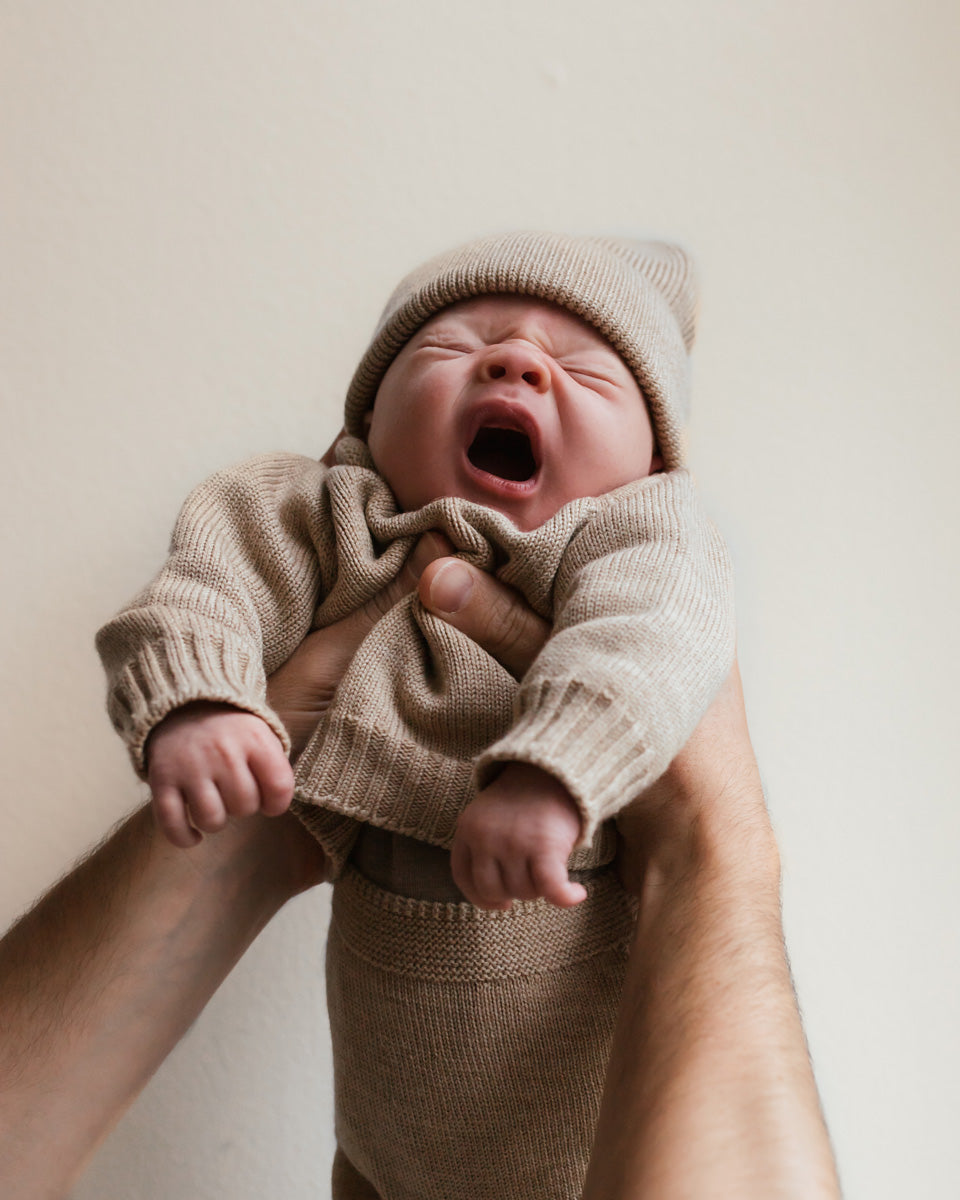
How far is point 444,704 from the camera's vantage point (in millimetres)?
781

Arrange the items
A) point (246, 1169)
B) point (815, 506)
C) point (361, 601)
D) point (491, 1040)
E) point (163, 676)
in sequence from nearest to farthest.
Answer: point (163, 676) < point (491, 1040) < point (361, 601) < point (246, 1169) < point (815, 506)

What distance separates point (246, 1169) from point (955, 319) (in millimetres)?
1513

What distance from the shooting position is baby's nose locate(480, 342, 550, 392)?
34.5 inches

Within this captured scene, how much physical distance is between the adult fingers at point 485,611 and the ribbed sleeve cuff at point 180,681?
0.17 m

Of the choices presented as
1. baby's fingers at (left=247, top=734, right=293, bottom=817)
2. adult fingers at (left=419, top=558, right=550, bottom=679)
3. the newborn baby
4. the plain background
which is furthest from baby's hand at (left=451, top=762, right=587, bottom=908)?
the plain background

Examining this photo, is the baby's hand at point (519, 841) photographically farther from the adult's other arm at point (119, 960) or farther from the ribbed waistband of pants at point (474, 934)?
the adult's other arm at point (119, 960)

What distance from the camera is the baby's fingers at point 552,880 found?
566 mm

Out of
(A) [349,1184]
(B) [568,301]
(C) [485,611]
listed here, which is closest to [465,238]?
(B) [568,301]

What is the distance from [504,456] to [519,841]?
0.46m

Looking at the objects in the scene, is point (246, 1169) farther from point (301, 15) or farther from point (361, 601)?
point (301, 15)

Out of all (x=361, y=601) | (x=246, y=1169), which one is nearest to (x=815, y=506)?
(x=361, y=601)

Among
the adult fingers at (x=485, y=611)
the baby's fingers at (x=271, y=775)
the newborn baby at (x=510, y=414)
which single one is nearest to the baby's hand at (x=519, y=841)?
the baby's fingers at (x=271, y=775)

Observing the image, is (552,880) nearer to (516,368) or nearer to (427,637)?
(427,637)

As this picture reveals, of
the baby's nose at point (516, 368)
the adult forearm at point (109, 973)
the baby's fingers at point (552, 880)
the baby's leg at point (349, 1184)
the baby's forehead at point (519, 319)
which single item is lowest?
the baby's leg at point (349, 1184)
